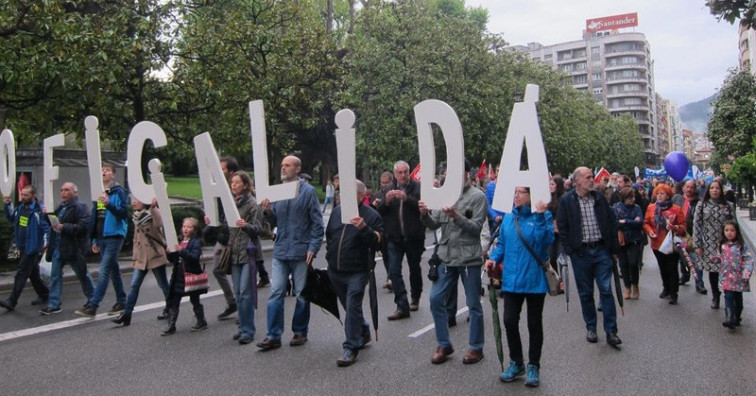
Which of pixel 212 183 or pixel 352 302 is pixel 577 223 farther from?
pixel 212 183

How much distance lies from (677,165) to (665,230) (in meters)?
6.22

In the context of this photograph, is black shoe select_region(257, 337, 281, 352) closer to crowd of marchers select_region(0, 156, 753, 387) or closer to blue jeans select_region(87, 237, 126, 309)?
crowd of marchers select_region(0, 156, 753, 387)

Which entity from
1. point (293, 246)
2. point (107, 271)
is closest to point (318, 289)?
point (293, 246)

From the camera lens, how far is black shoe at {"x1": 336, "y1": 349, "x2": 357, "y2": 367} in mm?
5445

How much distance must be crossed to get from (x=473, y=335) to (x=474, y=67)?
22333 mm

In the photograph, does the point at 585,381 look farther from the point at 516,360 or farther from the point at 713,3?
the point at 713,3

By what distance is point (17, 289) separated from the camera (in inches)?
319

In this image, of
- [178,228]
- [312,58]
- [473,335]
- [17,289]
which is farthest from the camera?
[312,58]

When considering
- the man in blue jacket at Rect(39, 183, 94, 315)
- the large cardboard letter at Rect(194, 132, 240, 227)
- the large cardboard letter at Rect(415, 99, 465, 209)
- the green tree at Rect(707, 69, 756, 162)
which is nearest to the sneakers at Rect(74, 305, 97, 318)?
the man in blue jacket at Rect(39, 183, 94, 315)

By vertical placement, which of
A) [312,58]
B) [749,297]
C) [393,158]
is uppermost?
[312,58]

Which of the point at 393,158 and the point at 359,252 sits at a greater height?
the point at 393,158

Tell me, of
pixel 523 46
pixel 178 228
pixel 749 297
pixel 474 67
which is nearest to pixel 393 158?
pixel 474 67

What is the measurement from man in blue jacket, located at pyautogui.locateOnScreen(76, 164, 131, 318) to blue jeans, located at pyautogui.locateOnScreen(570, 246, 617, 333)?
5442 millimetres

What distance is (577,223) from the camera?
6148 millimetres
